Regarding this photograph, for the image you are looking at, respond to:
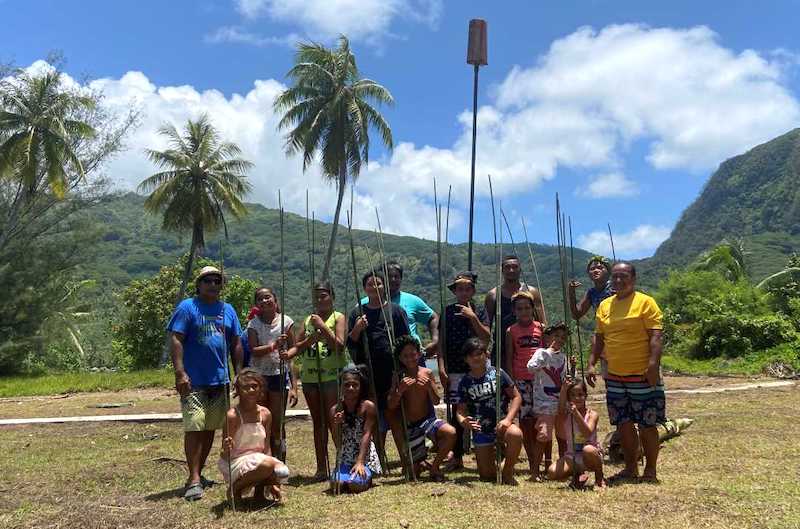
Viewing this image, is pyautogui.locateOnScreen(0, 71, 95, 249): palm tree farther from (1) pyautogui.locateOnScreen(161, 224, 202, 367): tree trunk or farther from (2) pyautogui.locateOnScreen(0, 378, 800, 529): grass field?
(2) pyautogui.locateOnScreen(0, 378, 800, 529): grass field

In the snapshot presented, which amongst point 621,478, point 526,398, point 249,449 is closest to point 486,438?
point 526,398

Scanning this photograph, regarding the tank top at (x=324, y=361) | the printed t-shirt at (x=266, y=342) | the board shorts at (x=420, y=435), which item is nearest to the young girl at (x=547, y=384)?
the board shorts at (x=420, y=435)

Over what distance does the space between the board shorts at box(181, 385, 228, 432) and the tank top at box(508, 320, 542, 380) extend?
7.44 ft

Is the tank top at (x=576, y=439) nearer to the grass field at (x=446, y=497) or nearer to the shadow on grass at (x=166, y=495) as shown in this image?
the grass field at (x=446, y=497)

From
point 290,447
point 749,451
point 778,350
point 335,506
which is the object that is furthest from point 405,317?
point 778,350

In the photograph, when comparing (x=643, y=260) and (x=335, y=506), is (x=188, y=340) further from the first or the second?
(x=643, y=260)

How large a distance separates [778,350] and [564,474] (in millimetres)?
13461

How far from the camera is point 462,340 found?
5406 mm

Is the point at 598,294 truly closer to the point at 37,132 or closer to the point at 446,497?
the point at 446,497

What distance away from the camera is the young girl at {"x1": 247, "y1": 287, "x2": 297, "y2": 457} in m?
5.17

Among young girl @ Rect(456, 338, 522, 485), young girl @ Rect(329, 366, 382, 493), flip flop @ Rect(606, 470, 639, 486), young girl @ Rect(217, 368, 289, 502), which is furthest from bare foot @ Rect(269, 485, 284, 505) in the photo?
flip flop @ Rect(606, 470, 639, 486)

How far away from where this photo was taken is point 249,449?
14.7ft

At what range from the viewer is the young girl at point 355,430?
15.6ft

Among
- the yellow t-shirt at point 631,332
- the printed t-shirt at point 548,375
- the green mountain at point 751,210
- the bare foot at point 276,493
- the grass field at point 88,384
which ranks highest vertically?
the green mountain at point 751,210
